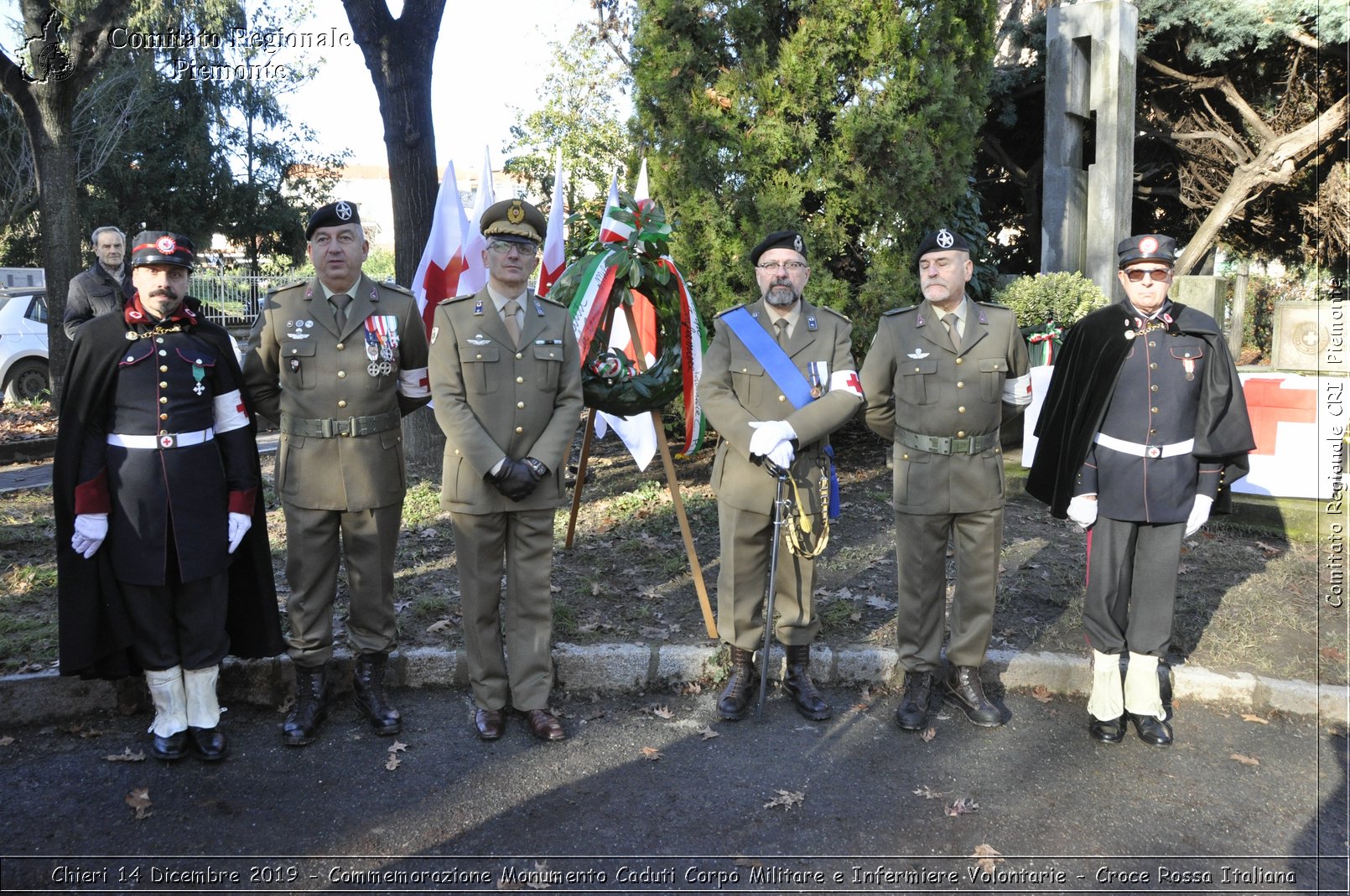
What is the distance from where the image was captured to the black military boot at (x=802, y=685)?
15.1 ft

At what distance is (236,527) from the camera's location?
13.8ft

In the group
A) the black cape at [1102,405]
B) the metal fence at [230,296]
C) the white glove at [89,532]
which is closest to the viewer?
the white glove at [89,532]

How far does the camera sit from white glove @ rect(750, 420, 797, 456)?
428 centimetres

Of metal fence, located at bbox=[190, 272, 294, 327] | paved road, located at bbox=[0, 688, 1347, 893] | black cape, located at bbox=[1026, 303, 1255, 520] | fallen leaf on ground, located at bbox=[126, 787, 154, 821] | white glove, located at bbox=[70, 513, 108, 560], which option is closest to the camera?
paved road, located at bbox=[0, 688, 1347, 893]

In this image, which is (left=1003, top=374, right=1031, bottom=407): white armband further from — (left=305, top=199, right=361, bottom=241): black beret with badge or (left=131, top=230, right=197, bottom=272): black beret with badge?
(left=131, top=230, right=197, bottom=272): black beret with badge

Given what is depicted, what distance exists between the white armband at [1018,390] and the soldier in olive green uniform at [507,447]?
6.37ft

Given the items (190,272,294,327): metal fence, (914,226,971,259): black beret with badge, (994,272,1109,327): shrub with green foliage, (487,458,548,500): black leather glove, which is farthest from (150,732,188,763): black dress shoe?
(190,272,294,327): metal fence

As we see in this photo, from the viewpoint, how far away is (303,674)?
14.4 feet

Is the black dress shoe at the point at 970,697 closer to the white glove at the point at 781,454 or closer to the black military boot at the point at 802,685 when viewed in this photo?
the black military boot at the point at 802,685

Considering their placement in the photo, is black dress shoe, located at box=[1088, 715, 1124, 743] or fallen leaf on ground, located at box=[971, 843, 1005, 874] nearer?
fallen leaf on ground, located at box=[971, 843, 1005, 874]

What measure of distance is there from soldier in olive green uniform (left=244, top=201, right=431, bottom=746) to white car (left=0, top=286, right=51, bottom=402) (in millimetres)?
12237

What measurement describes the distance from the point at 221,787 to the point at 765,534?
2.43 metres

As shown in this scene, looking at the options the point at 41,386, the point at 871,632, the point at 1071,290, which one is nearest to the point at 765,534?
the point at 871,632

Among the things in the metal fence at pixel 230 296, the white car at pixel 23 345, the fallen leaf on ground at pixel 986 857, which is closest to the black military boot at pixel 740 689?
the fallen leaf on ground at pixel 986 857
